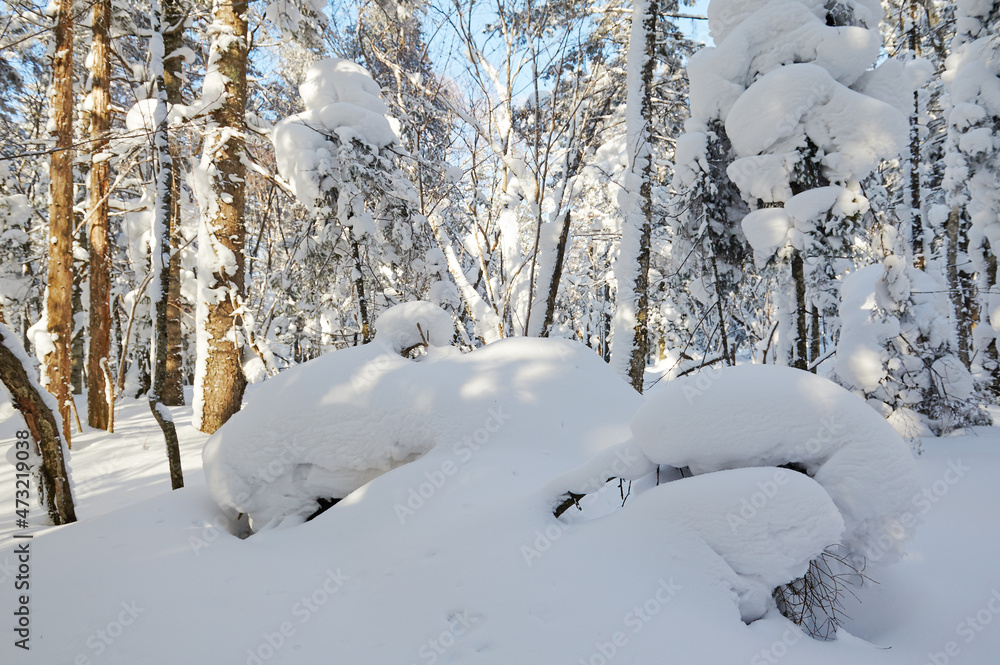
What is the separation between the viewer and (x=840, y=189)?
5.17 meters

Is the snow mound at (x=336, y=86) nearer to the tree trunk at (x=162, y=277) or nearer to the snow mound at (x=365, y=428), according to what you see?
the tree trunk at (x=162, y=277)

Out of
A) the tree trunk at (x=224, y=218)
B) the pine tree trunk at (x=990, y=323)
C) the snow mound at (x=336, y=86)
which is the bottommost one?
the pine tree trunk at (x=990, y=323)

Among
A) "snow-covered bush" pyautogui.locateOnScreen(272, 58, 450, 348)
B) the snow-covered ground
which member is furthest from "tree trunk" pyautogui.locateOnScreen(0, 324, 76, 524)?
"snow-covered bush" pyautogui.locateOnScreen(272, 58, 450, 348)

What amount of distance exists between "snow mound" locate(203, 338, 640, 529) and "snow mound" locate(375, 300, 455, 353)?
643 millimetres

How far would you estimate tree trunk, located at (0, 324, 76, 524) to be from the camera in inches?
148

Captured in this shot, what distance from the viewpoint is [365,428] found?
342cm

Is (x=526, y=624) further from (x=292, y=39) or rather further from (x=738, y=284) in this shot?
(x=292, y=39)

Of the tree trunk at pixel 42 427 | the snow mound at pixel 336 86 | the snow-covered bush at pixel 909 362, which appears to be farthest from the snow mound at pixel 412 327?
the snow-covered bush at pixel 909 362

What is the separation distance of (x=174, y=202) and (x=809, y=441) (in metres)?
11.3

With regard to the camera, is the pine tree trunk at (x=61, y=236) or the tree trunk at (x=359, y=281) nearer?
the pine tree trunk at (x=61, y=236)

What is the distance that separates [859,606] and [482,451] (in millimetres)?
2384

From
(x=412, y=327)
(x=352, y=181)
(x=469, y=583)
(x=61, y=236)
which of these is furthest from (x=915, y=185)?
(x=61, y=236)

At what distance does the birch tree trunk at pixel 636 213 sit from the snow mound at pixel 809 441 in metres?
4.19

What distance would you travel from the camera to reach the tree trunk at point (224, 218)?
6.05m
